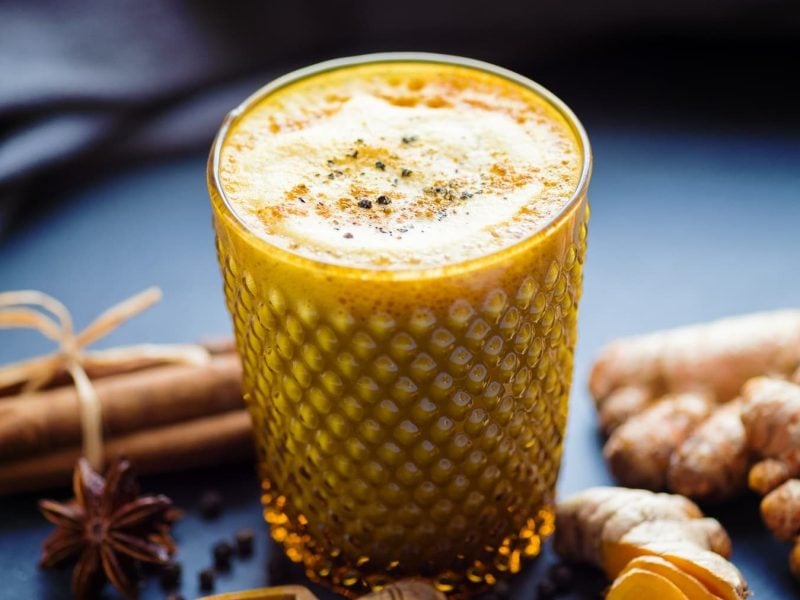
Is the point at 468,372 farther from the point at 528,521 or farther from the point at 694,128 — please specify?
the point at 694,128

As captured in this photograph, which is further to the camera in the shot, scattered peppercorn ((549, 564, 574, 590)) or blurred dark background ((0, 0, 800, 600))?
blurred dark background ((0, 0, 800, 600))

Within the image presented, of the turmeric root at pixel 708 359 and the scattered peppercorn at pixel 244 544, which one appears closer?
the scattered peppercorn at pixel 244 544

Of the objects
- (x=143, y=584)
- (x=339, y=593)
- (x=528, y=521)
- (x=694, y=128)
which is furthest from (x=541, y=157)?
(x=694, y=128)

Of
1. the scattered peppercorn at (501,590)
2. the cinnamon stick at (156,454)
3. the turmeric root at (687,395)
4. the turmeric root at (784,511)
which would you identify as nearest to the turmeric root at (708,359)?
the turmeric root at (687,395)

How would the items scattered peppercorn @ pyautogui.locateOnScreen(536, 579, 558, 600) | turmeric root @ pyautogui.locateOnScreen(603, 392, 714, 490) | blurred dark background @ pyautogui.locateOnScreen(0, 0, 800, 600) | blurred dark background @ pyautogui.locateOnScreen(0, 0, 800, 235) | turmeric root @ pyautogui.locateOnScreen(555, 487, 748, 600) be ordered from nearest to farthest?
1. turmeric root @ pyautogui.locateOnScreen(555, 487, 748, 600)
2. scattered peppercorn @ pyautogui.locateOnScreen(536, 579, 558, 600)
3. turmeric root @ pyautogui.locateOnScreen(603, 392, 714, 490)
4. blurred dark background @ pyautogui.locateOnScreen(0, 0, 800, 600)
5. blurred dark background @ pyautogui.locateOnScreen(0, 0, 800, 235)

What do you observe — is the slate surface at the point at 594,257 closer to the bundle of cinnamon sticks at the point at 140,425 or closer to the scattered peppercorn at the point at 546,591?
the bundle of cinnamon sticks at the point at 140,425

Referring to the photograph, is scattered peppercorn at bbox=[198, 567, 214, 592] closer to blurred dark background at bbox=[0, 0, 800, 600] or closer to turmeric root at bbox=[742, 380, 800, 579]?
blurred dark background at bbox=[0, 0, 800, 600]

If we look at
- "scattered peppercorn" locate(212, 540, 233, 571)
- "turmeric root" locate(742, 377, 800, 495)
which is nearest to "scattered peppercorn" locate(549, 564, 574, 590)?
"turmeric root" locate(742, 377, 800, 495)
